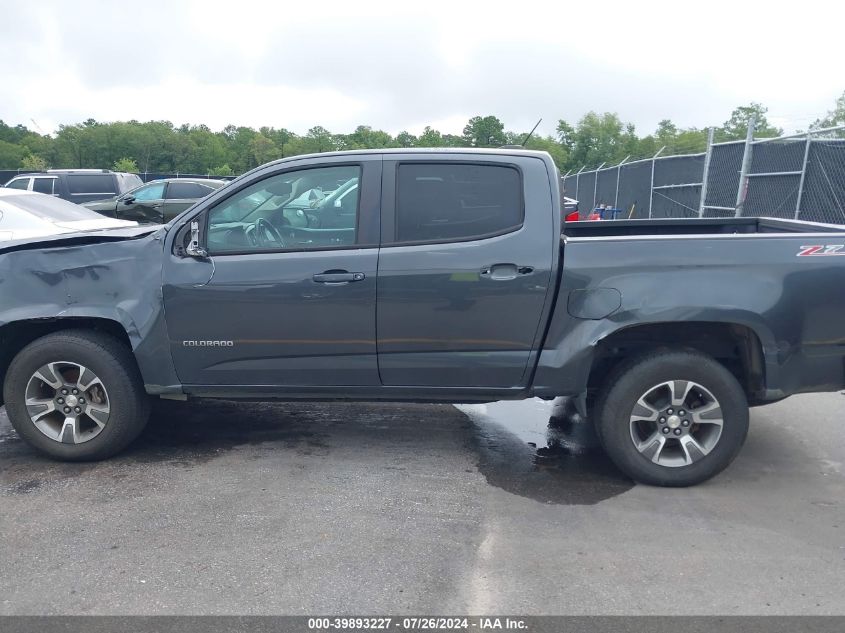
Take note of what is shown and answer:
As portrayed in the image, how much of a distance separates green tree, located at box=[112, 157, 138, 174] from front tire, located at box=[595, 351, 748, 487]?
158 feet

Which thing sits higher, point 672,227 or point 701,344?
point 672,227

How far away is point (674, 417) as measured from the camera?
4227mm

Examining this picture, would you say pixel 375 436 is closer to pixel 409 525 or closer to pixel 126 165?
pixel 409 525

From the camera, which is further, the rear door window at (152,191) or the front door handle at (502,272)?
the rear door window at (152,191)

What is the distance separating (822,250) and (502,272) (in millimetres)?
1751

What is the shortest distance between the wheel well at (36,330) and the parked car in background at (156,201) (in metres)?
12.2

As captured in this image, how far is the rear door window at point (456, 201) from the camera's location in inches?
168

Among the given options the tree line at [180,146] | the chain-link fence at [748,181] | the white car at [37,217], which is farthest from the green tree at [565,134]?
the white car at [37,217]

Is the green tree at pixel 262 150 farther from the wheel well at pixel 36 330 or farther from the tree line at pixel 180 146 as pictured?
the wheel well at pixel 36 330

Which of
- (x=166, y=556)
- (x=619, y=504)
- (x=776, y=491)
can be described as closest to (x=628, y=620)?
(x=619, y=504)

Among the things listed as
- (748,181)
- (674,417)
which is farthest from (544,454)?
(748,181)

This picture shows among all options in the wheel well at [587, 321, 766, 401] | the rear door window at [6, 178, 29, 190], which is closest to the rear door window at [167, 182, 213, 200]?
the rear door window at [6, 178, 29, 190]

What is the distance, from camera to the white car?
8.28 metres

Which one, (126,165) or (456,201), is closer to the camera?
(456,201)
